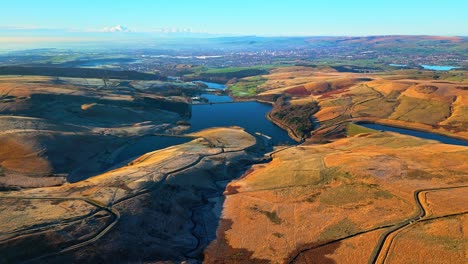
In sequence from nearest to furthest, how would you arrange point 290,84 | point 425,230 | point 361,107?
point 425,230 < point 361,107 < point 290,84

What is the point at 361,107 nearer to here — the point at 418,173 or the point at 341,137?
the point at 341,137

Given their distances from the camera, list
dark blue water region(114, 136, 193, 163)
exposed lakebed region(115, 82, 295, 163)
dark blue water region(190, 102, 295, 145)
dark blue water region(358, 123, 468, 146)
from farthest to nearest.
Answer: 1. dark blue water region(190, 102, 295, 145)
2. dark blue water region(358, 123, 468, 146)
3. exposed lakebed region(115, 82, 295, 163)
4. dark blue water region(114, 136, 193, 163)

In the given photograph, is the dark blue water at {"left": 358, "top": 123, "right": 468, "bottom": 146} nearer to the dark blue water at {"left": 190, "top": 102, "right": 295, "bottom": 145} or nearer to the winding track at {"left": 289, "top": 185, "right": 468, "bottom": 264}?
the dark blue water at {"left": 190, "top": 102, "right": 295, "bottom": 145}

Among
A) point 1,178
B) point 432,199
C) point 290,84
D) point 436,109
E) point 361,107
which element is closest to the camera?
point 432,199

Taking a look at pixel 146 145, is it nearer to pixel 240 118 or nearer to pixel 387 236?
pixel 240 118

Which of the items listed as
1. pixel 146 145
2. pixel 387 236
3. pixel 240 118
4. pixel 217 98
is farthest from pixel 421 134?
pixel 217 98

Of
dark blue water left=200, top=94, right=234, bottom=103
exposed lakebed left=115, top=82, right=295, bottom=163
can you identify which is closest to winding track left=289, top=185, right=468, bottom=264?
exposed lakebed left=115, top=82, right=295, bottom=163

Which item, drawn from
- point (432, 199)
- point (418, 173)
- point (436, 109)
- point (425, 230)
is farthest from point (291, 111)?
point (425, 230)
